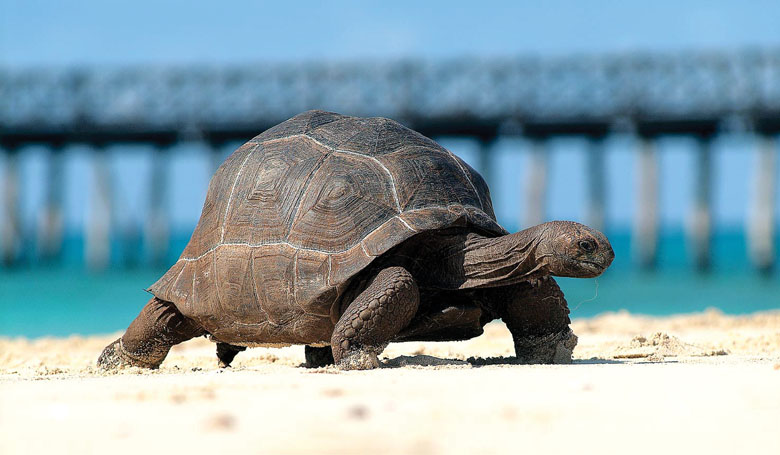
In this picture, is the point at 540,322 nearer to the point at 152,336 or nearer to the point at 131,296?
the point at 152,336

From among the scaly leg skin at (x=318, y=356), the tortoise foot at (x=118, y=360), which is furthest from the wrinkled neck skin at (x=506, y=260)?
the tortoise foot at (x=118, y=360)

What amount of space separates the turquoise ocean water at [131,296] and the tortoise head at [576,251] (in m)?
11.9

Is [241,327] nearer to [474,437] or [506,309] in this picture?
[506,309]

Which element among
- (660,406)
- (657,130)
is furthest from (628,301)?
(660,406)

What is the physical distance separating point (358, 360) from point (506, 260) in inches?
43.9

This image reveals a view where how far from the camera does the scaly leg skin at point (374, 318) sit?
5.59 meters

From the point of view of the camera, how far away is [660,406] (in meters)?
3.76

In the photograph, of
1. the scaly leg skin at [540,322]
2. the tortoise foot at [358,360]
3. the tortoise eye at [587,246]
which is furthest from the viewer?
the scaly leg skin at [540,322]

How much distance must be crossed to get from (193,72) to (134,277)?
27.6ft

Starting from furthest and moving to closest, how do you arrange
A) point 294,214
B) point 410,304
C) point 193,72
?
point 193,72
point 294,214
point 410,304

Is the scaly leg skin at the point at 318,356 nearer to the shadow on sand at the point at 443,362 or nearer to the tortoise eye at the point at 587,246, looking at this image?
the shadow on sand at the point at 443,362

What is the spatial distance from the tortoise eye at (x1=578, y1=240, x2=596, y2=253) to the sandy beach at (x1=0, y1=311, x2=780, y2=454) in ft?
2.31

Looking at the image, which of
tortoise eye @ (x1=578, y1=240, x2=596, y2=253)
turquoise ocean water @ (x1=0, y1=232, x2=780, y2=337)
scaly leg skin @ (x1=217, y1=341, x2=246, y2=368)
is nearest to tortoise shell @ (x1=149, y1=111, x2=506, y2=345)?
scaly leg skin @ (x1=217, y1=341, x2=246, y2=368)

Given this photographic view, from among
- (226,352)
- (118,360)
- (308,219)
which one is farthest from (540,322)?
(118,360)
